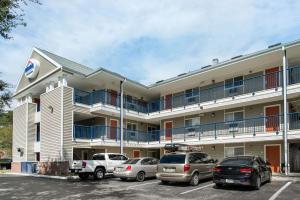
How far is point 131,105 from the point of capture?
99.0 feet

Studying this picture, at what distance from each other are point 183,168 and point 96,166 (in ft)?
23.7

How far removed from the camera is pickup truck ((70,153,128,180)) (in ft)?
67.6

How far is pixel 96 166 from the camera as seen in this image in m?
20.9

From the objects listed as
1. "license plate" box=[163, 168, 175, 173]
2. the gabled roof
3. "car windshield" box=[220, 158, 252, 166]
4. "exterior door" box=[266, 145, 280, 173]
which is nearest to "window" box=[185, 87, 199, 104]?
"exterior door" box=[266, 145, 280, 173]

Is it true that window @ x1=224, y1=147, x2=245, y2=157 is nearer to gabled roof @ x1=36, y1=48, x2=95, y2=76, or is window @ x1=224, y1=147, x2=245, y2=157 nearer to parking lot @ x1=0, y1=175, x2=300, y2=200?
parking lot @ x1=0, y1=175, x2=300, y2=200

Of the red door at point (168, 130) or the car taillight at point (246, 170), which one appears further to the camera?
the red door at point (168, 130)

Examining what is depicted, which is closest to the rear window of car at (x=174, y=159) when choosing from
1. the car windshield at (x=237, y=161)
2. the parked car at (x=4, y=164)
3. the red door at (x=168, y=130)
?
the car windshield at (x=237, y=161)

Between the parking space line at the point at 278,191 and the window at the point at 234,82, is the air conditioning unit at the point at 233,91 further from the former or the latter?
the parking space line at the point at 278,191

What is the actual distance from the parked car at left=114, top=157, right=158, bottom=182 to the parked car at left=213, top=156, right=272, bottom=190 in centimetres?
525

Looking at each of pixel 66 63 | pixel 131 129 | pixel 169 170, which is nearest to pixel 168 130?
pixel 131 129

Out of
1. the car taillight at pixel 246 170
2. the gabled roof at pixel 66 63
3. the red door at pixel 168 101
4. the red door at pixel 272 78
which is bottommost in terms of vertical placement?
the car taillight at pixel 246 170

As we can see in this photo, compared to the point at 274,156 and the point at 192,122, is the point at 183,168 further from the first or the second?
the point at 192,122

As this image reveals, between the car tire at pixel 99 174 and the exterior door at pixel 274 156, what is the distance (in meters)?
11.6

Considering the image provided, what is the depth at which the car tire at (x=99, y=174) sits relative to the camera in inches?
816
